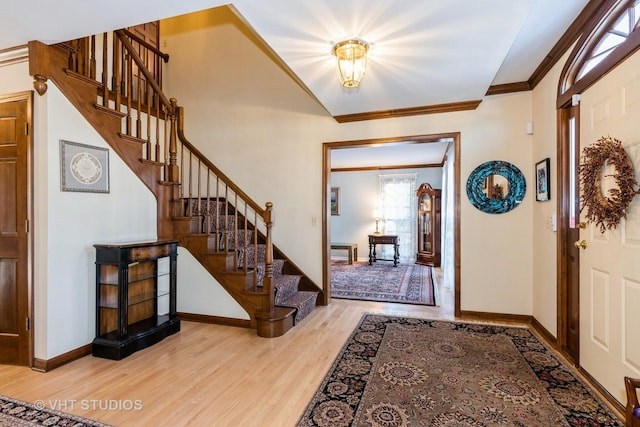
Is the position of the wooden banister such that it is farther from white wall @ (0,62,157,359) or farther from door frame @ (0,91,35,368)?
door frame @ (0,91,35,368)

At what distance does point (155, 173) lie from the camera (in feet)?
11.7

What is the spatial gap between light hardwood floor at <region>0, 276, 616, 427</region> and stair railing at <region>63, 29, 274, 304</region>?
0.61 metres

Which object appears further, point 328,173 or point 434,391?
point 328,173

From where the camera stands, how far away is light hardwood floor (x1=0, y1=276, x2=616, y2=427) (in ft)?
6.37

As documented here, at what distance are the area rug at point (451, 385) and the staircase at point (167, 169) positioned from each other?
40.8 inches

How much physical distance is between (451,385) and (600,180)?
1711mm

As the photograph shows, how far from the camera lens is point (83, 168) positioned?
2.76 m

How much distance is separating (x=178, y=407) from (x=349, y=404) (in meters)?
1.08

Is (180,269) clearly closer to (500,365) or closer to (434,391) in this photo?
(434,391)

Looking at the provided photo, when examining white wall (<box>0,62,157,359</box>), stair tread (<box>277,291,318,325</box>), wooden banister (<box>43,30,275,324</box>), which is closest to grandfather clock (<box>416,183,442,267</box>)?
stair tread (<box>277,291,318,325</box>)

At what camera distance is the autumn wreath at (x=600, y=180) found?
1.85 m

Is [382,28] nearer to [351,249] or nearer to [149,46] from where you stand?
[149,46]

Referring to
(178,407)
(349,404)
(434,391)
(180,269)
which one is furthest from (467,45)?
(180,269)

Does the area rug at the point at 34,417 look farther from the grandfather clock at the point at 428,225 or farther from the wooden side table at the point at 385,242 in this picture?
the grandfather clock at the point at 428,225
